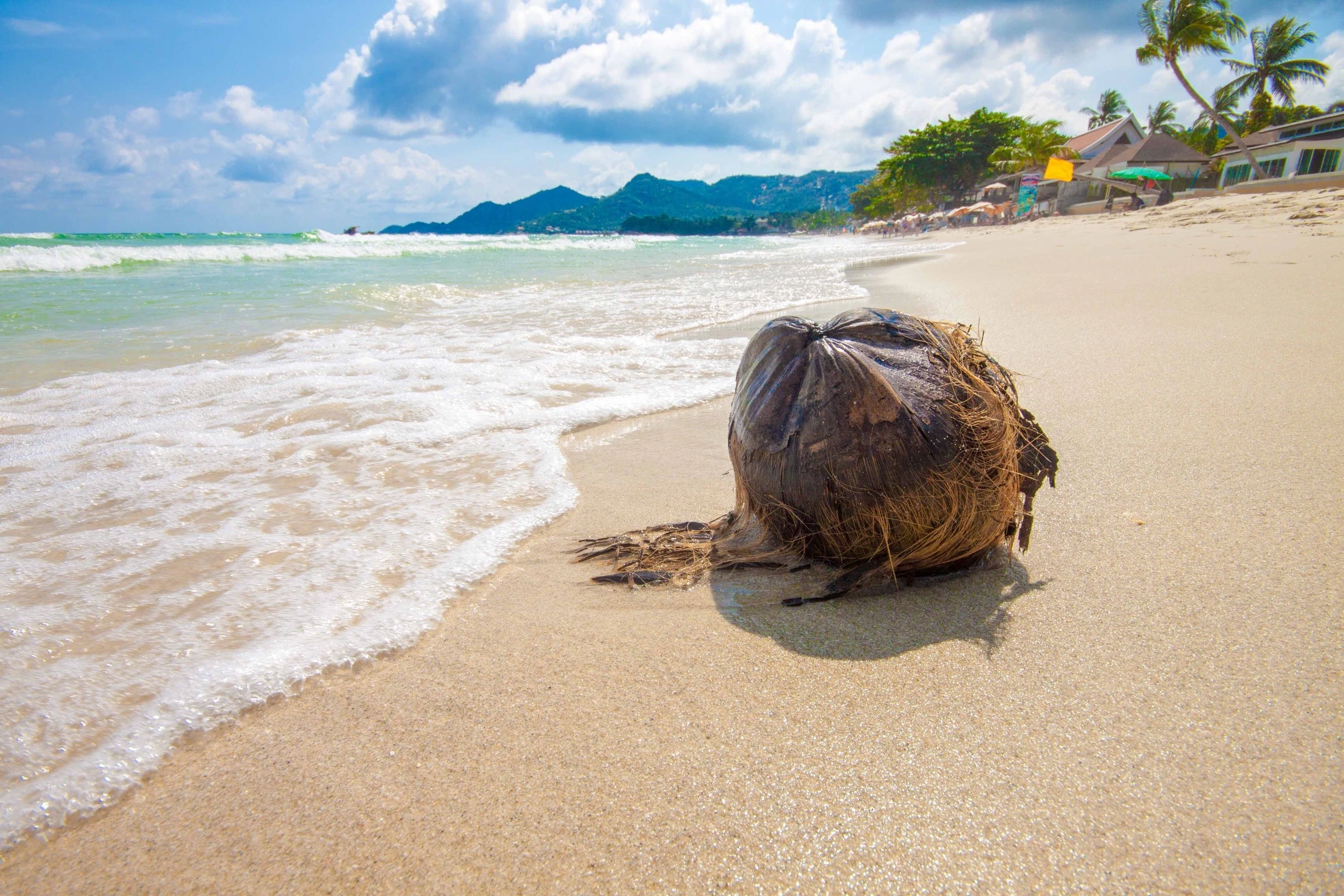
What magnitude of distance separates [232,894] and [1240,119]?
59736 mm

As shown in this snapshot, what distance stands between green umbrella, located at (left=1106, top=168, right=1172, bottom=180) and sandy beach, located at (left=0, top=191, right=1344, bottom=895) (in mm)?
34498

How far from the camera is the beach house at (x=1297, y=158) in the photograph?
20.6 metres

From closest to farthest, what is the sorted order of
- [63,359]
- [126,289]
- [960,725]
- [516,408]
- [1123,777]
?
1. [1123,777]
2. [960,725]
3. [516,408]
4. [63,359]
5. [126,289]

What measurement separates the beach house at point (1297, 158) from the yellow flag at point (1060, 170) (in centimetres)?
626

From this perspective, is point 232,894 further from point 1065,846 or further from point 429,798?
point 1065,846

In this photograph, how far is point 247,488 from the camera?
116 inches

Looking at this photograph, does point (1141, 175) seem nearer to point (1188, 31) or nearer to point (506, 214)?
point (1188, 31)

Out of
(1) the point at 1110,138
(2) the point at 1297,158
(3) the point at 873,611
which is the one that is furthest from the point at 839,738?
(1) the point at 1110,138

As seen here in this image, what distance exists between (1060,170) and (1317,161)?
8.74 meters

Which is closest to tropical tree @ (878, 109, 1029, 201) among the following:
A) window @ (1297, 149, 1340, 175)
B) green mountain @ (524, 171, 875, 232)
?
window @ (1297, 149, 1340, 175)

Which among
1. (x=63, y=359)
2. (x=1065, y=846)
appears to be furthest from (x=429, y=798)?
(x=63, y=359)

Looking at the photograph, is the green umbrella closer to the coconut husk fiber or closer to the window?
the window

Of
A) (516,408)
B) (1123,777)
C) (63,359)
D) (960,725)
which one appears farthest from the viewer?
(63,359)

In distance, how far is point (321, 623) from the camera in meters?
1.93
